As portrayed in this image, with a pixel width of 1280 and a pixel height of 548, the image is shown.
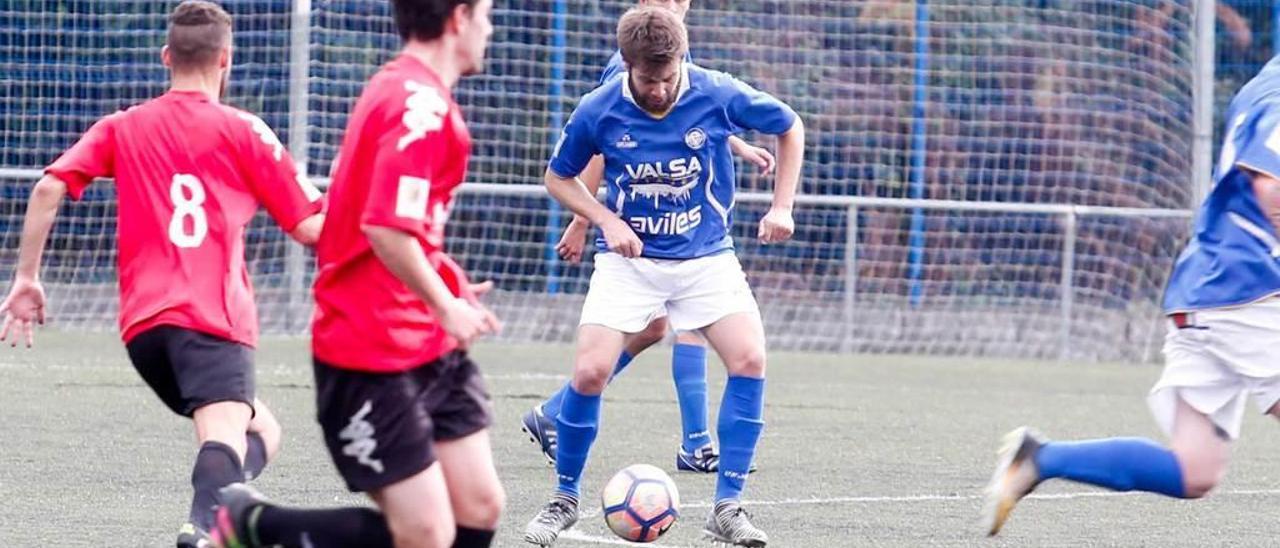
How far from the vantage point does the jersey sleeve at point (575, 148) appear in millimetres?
6336

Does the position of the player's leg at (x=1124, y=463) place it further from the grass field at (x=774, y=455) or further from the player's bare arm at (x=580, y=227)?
the player's bare arm at (x=580, y=227)

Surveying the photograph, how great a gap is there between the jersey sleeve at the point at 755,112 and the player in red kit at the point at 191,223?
161cm

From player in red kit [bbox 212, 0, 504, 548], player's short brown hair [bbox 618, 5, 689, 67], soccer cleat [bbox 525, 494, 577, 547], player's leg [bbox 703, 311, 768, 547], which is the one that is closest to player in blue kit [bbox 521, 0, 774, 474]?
player's leg [bbox 703, 311, 768, 547]

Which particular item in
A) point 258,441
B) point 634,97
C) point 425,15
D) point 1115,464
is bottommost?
point 258,441

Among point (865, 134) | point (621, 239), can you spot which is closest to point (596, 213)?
point (621, 239)

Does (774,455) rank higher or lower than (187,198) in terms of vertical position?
lower

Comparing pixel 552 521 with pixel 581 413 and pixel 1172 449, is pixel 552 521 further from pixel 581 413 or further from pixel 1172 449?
pixel 1172 449

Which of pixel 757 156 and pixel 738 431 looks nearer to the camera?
pixel 738 431

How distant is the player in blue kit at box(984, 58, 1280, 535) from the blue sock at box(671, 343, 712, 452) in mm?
2268

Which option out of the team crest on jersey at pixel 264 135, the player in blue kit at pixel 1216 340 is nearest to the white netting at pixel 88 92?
the team crest on jersey at pixel 264 135

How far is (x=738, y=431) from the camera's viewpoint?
20.0 feet

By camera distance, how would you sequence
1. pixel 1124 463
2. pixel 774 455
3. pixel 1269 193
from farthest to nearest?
pixel 774 455, pixel 1124 463, pixel 1269 193

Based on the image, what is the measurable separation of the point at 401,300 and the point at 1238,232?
211 centimetres

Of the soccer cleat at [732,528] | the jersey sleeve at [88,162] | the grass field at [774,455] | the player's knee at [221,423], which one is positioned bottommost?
the grass field at [774,455]
